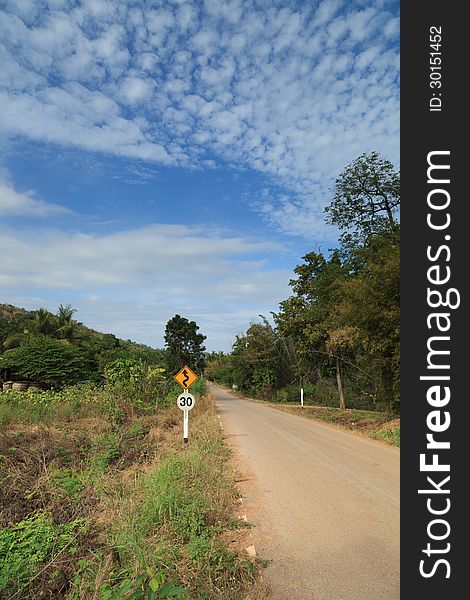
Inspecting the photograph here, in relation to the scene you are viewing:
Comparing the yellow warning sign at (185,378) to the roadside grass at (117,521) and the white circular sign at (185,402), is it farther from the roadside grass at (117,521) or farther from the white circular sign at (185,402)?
the roadside grass at (117,521)

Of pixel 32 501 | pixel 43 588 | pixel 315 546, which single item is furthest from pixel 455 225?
pixel 32 501

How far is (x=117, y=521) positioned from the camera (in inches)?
209

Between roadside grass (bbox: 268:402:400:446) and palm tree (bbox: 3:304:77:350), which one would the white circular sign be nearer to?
roadside grass (bbox: 268:402:400:446)

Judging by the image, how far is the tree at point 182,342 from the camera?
45.7 metres

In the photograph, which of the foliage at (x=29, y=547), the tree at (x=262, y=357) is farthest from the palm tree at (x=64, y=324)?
the foliage at (x=29, y=547)

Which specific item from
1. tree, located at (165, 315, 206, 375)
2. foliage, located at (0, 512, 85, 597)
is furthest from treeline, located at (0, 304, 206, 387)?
foliage, located at (0, 512, 85, 597)

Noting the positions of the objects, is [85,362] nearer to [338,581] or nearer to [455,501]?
[338,581]

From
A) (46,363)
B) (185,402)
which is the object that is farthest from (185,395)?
(46,363)

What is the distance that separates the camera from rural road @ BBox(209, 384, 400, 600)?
A: 3.88 meters

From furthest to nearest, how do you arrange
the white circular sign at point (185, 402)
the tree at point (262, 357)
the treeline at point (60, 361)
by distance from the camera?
the tree at point (262, 357)
the treeline at point (60, 361)
the white circular sign at point (185, 402)

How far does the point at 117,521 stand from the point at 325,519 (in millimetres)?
2685

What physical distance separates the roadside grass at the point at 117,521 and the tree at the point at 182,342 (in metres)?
33.5

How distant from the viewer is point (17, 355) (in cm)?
2484

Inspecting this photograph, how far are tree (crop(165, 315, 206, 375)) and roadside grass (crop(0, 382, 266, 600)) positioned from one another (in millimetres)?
33528
